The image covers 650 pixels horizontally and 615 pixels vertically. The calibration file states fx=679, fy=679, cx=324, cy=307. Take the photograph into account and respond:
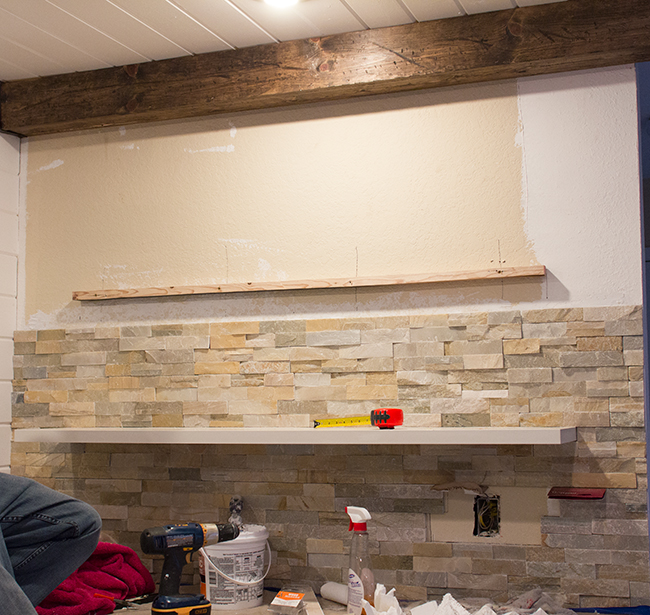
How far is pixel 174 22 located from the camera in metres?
2.27

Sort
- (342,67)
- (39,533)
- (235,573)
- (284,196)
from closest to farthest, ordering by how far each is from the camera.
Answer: (39,533)
(235,573)
(342,67)
(284,196)

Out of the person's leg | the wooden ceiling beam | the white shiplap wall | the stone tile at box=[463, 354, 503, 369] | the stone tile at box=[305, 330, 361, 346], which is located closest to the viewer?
the person's leg

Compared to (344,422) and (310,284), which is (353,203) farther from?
(344,422)

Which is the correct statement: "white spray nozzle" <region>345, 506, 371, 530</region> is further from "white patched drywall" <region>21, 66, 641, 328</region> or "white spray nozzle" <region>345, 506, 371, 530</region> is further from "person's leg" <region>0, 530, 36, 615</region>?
"person's leg" <region>0, 530, 36, 615</region>

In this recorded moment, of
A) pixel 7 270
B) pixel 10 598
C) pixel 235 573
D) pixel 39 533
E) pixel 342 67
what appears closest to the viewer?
pixel 10 598

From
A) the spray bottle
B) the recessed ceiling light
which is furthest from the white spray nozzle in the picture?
the recessed ceiling light

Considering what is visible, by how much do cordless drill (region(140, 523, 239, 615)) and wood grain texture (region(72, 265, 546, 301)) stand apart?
85cm

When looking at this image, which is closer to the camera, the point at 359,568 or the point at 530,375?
the point at 359,568

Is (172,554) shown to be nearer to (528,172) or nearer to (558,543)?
(558,543)

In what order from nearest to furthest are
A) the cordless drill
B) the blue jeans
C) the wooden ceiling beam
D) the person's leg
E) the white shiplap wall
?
the person's leg → the blue jeans → the cordless drill → the wooden ceiling beam → the white shiplap wall

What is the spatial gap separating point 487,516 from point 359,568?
468 mm

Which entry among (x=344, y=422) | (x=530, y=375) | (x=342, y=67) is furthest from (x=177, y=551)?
(x=342, y=67)

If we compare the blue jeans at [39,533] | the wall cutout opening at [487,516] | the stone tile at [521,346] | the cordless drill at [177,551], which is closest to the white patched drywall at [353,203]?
the stone tile at [521,346]

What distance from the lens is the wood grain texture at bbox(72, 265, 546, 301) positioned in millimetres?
2254
